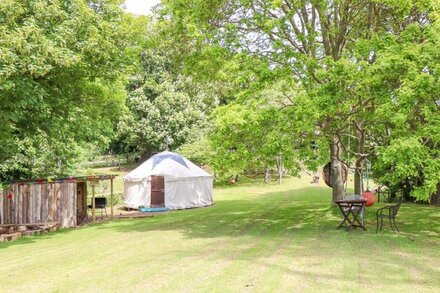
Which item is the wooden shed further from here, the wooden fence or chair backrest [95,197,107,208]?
chair backrest [95,197,107,208]

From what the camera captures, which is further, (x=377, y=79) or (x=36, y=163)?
(x=36, y=163)

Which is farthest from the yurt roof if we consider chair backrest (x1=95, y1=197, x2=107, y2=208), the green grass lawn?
the green grass lawn

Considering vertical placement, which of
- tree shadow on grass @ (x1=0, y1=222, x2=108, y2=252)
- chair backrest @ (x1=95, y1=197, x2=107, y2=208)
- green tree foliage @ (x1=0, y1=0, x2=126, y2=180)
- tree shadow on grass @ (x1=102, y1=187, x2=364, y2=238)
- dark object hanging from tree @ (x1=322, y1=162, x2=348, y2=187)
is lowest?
tree shadow on grass @ (x1=0, y1=222, x2=108, y2=252)

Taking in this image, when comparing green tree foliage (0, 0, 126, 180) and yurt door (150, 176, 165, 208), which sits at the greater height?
green tree foliage (0, 0, 126, 180)

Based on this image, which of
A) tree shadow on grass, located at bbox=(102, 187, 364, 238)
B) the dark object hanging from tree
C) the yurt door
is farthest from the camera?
the yurt door

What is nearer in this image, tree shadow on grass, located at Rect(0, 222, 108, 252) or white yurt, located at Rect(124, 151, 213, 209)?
tree shadow on grass, located at Rect(0, 222, 108, 252)

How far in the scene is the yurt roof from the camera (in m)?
21.9

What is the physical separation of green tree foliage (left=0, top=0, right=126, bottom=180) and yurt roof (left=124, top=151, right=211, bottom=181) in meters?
5.26

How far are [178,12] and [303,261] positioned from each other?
882 centimetres

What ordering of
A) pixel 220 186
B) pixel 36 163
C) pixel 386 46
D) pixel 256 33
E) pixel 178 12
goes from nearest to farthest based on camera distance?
1. pixel 386 46
2. pixel 178 12
3. pixel 256 33
4. pixel 36 163
5. pixel 220 186

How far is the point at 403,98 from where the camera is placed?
906 centimetres

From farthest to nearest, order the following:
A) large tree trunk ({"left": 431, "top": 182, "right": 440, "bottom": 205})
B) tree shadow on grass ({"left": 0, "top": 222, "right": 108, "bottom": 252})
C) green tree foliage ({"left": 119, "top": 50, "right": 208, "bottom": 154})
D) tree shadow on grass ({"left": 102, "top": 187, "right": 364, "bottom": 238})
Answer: green tree foliage ({"left": 119, "top": 50, "right": 208, "bottom": 154}) < large tree trunk ({"left": 431, "top": 182, "right": 440, "bottom": 205}) < tree shadow on grass ({"left": 0, "top": 222, "right": 108, "bottom": 252}) < tree shadow on grass ({"left": 102, "top": 187, "right": 364, "bottom": 238})

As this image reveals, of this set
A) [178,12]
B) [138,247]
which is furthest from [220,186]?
[138,247]

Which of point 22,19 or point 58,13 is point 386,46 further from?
point 22,19
